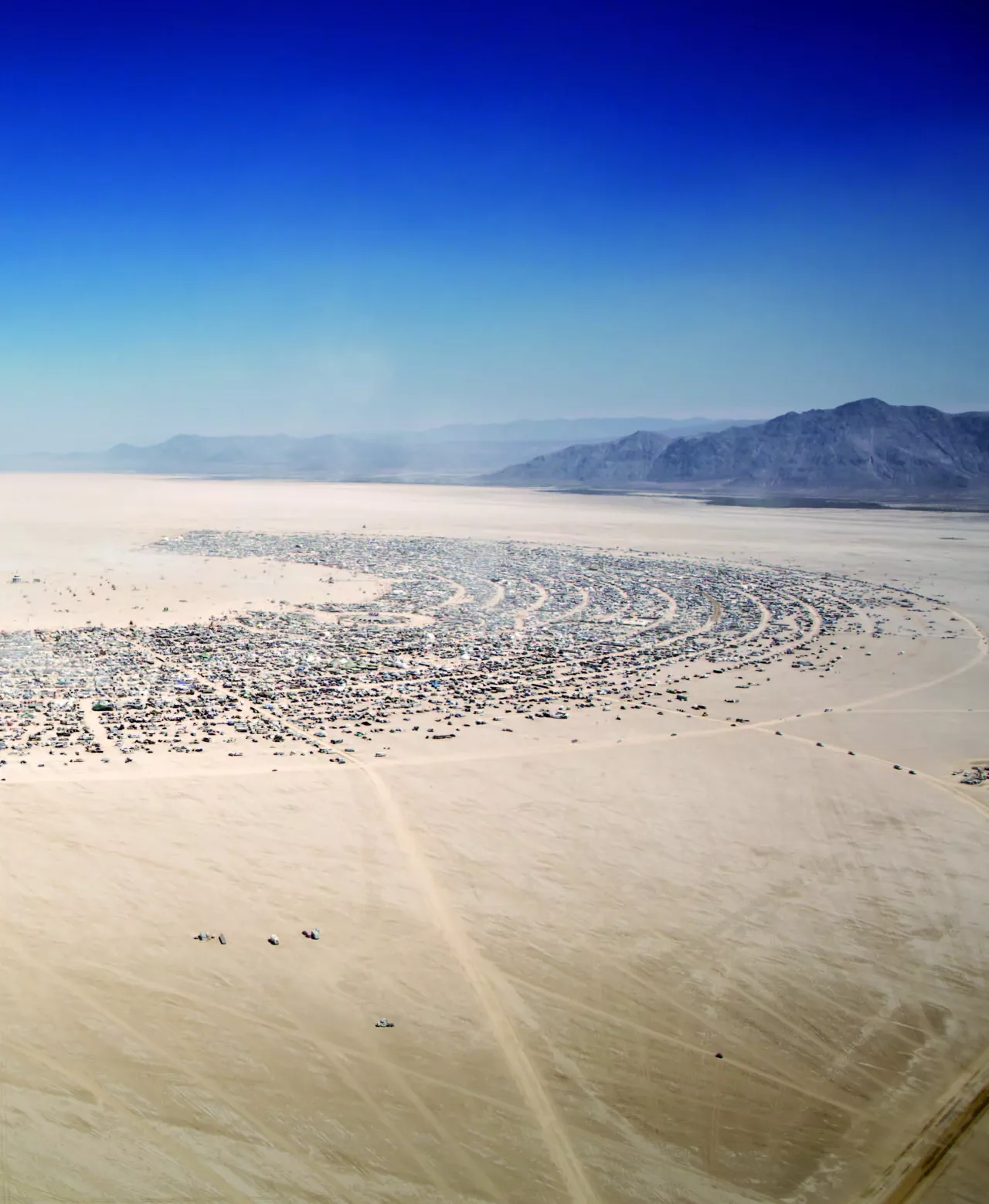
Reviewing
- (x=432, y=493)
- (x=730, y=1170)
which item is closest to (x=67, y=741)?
(x=730, y=1170)

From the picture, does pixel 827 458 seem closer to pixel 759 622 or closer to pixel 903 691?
pixel 759 622

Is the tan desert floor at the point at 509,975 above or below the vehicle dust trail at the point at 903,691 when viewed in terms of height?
below

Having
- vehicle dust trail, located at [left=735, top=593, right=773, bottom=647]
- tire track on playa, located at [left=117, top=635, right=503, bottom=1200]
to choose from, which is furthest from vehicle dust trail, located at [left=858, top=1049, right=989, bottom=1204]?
vehicle dust trail, located at [left=735, top=593, right=773, bottom=647]

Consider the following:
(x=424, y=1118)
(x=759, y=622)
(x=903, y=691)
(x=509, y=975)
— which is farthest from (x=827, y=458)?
(x=424, y=1118)

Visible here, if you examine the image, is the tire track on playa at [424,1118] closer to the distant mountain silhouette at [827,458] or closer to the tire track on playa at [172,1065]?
the tire track on playa at [172,1065]

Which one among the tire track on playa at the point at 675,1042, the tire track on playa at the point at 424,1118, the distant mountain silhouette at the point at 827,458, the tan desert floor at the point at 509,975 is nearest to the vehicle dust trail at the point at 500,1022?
the tan desert floor at the point at 509,975

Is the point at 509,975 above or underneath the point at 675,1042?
above

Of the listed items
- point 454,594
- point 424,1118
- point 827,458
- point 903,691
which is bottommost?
point 424,1118
